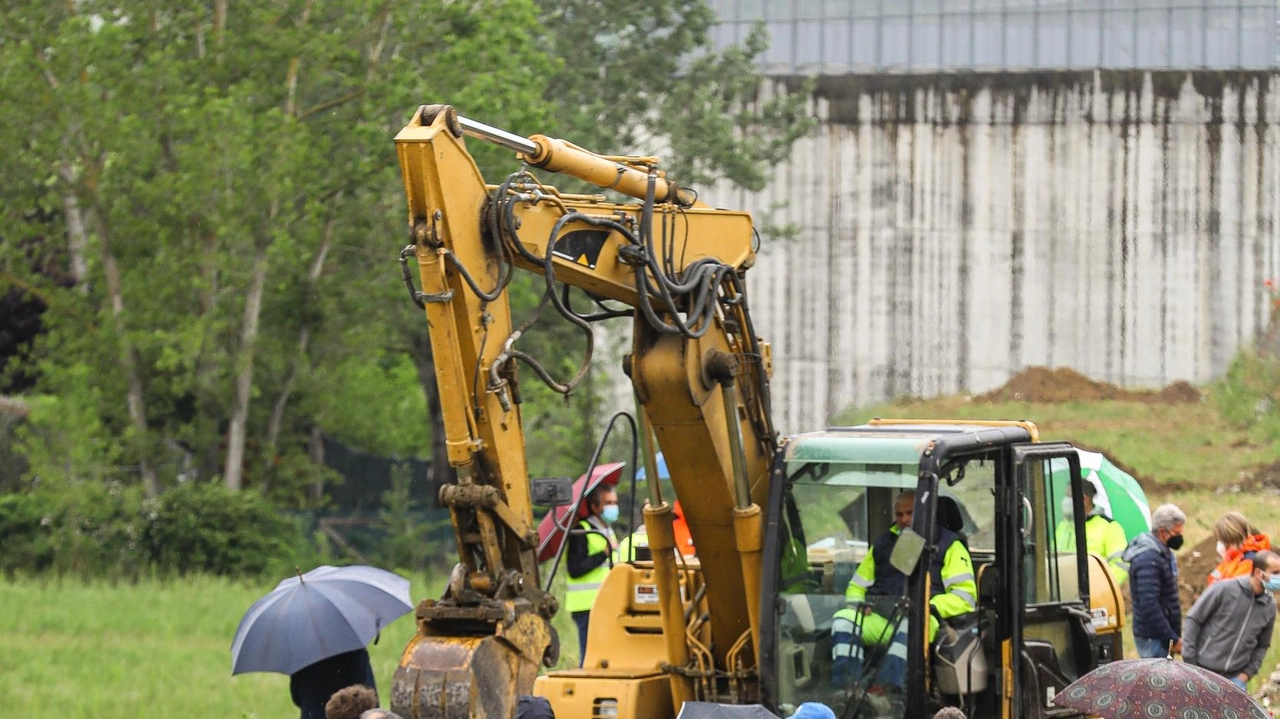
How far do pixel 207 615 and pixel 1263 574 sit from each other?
1294 cm

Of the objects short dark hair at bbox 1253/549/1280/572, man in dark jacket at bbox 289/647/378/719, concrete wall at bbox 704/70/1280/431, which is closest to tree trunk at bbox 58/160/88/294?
concrete wall at bbox 704/70/1280/431

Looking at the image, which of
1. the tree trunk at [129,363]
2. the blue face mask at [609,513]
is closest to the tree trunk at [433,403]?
the tree trunk at [129,363]

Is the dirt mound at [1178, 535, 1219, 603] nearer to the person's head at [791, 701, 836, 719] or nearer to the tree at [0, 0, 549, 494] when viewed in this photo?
the person's head at [791, 701, 836, 719]

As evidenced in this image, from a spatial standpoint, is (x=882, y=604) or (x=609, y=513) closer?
(x=882, y=604)

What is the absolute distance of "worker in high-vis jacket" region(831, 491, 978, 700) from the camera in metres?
8.91

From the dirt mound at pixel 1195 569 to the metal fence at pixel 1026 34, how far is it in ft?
44.7

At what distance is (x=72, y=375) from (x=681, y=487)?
57.6ft

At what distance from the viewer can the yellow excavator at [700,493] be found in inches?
298

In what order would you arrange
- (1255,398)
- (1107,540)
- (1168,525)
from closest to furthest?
(1168,525) → (1107,540) → (1255,398)

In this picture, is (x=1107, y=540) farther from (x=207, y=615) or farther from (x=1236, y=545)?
(x=207, y=615)

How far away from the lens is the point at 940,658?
9.02 m

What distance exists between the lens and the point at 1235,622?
10734 mm

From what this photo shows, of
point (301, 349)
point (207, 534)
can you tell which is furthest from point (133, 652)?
point (301, 349)

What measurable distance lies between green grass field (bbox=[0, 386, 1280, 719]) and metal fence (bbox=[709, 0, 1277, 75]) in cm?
580
